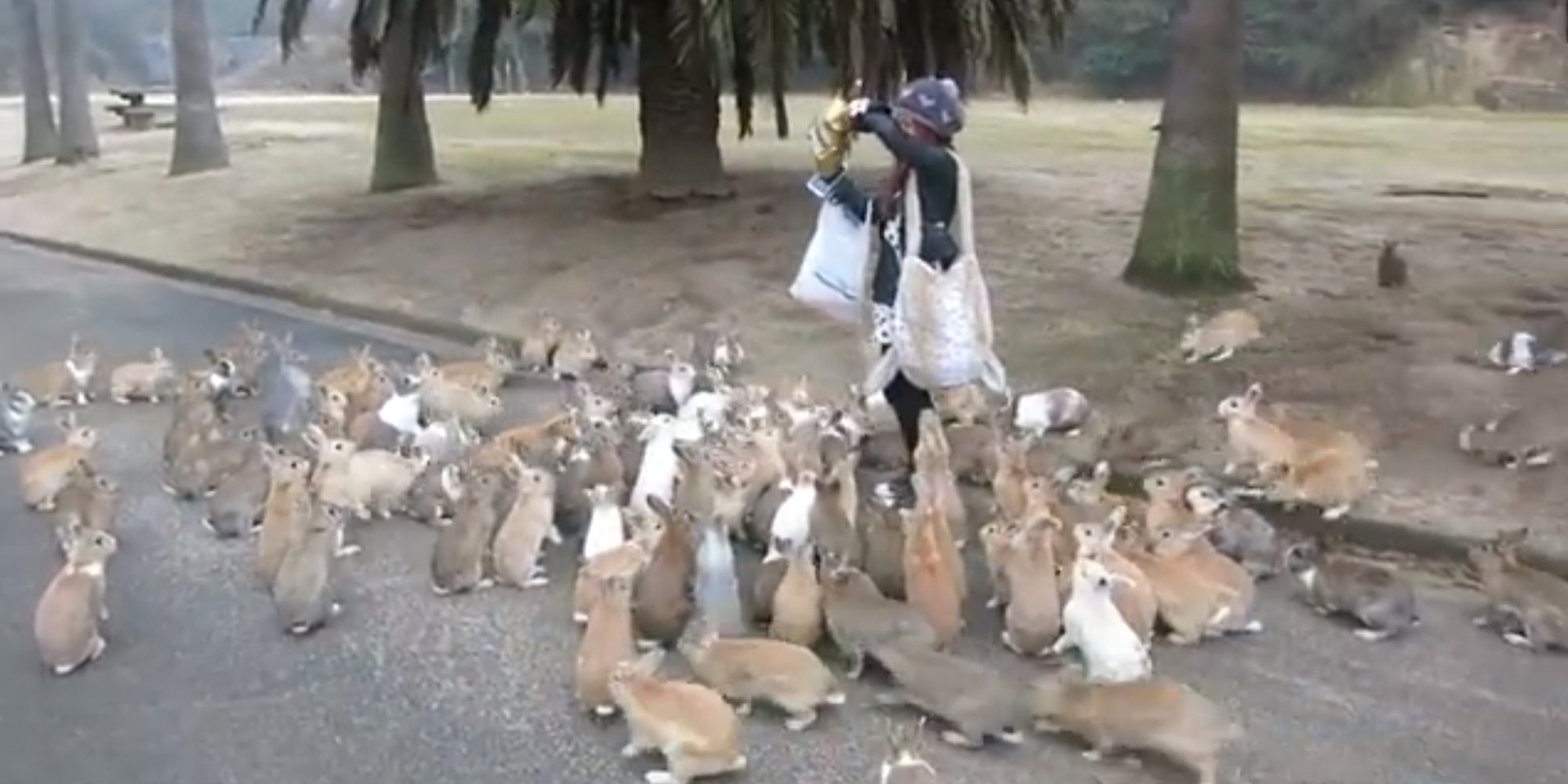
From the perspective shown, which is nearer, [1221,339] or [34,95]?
[1221,339]

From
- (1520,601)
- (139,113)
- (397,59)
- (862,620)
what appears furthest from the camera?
(139,113)

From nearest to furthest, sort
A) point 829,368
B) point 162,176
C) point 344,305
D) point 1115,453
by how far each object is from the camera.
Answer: point 1115,453 < point 829,368 < point 344,305 < point 162,176

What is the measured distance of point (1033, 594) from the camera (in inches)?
267

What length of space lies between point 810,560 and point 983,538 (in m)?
0.88

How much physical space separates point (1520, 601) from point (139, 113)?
3387 centimetres

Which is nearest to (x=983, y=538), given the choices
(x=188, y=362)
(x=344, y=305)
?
(x=188, y=362)

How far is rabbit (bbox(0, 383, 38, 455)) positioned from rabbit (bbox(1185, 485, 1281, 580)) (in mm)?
6382

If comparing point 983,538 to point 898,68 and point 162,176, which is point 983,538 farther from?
point 162,176

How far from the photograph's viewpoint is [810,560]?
22.4 feet

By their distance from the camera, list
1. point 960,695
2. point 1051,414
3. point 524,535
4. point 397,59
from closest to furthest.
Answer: point 960,695, point 524,535, point 1051,414, point 397,59

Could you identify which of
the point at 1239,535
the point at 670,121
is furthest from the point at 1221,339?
the point at 670,121

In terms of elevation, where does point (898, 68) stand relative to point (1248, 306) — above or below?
above

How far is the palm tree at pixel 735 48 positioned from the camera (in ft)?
53.5

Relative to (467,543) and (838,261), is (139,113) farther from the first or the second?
(467,543)
